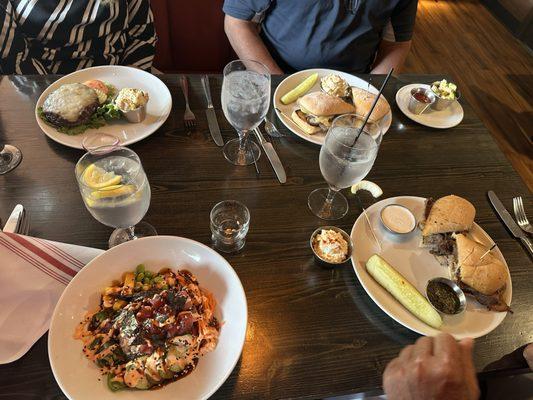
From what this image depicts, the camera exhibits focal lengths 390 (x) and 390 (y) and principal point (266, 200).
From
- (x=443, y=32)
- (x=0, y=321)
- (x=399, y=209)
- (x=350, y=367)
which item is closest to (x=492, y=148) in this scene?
(x=399, y=209)

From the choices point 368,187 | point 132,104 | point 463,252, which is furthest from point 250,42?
point 463,252

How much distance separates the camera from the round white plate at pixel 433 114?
1531 mm

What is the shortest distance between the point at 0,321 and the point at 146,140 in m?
0.69

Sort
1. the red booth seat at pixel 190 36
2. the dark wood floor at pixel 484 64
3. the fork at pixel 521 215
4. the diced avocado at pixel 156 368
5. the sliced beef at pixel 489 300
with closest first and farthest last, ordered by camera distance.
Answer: the diced avocado at pixel 156 368 → the sliced beef at pixel 489 300 → the fork at pixel 521 215 → the red booth seat at pixel 190 36 → the dark wood floor at pixel 484 64

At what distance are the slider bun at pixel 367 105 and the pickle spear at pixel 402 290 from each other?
59cm

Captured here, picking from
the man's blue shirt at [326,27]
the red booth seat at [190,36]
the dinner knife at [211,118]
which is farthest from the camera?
the red booth seat at [190,36]

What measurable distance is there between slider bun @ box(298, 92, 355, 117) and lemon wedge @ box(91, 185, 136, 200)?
2.46ft

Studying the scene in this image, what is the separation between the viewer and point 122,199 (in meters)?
0.89

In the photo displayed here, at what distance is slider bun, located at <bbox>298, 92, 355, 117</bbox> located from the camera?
4.60 ft

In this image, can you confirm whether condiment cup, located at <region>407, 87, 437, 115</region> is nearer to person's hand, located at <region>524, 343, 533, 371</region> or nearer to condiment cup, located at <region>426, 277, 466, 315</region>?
condiment cup, located at <region>426, 277, 466, 315</region>

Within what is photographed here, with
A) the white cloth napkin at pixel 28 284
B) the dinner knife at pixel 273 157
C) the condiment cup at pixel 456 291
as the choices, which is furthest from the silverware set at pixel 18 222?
the condiment cup at pixel 456 291

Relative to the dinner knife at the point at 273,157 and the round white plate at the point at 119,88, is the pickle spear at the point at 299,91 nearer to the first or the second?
the dinner knife at the point at 273,157

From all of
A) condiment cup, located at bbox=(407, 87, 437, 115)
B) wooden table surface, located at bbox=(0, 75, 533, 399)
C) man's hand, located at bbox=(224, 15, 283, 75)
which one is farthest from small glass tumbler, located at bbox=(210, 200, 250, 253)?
man's hand, located at bbox=(224, 15, 283, 75)

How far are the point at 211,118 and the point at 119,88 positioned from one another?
390 mm
